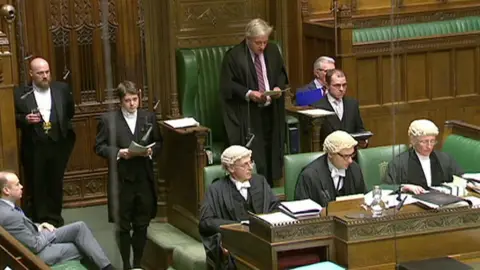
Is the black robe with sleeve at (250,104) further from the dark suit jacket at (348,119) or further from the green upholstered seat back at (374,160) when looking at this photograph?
the green upholstered seat back at (374,160)

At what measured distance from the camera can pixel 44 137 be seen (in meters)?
6.11

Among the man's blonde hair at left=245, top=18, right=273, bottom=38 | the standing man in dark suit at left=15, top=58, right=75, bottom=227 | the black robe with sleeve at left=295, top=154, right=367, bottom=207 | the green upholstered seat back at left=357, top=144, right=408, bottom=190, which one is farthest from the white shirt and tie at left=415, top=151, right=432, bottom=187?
the standing man in dark suit at left=15, top=58, right=75, bottom=227

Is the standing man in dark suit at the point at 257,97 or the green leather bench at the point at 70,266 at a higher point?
the standing man in dark suit at the point at 257,97

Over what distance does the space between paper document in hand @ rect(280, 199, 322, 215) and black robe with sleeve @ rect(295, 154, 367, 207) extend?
43 cm

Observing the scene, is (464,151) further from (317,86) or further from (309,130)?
(317,86)

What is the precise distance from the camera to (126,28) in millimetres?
6816

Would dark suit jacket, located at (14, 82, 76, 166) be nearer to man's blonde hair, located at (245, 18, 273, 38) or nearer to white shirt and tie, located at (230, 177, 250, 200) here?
man's blonde hair, located at (245, 18, 273, 38)

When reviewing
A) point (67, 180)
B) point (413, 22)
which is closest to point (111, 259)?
point (67, 180)

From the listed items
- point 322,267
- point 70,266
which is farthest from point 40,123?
point 322,267

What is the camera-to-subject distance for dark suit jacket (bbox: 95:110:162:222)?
589 centimetres

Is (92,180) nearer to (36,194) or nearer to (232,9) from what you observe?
(36,194)

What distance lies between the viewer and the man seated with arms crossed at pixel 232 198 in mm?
5211

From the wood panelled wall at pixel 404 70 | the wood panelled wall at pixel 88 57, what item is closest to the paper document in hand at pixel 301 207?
the wood panelled wall at pixel 88 57

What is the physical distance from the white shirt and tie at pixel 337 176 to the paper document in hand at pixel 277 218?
27.2 inches
